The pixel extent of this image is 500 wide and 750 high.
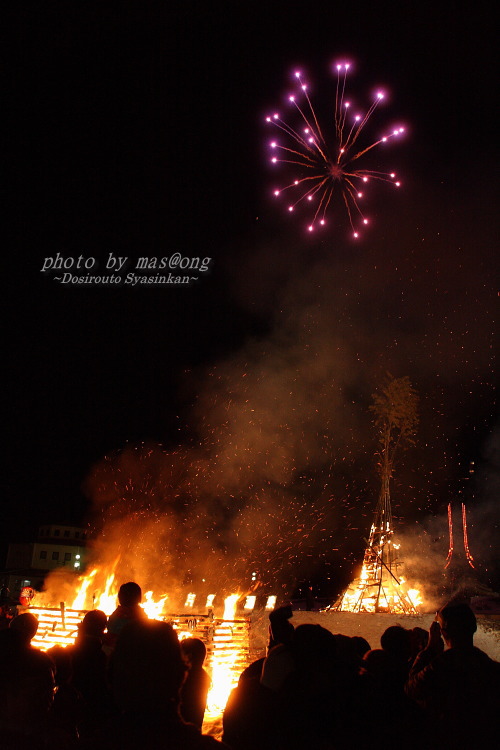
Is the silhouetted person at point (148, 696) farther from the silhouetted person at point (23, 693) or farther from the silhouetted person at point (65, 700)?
the silhouetted person at point (65, 700)

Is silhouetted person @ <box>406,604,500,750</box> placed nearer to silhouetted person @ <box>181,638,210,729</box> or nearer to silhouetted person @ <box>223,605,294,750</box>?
silhouetted person @ <box>223,605,294,750</box>

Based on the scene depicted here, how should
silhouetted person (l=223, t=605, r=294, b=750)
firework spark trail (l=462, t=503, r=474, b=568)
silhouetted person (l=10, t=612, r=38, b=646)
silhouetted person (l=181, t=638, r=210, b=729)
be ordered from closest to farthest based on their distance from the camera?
silhouetted person (l=223, t=605, r=294, b=750), silhouetted person (l=10, t=612, r=38, b=646), silhouetted person (l=181, t=638, r=210, b=729), firework spark trail (l=462, t=503, r=474, b=568)

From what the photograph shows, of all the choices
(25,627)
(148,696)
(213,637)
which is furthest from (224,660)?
(148,696)

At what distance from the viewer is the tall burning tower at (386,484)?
45.5ft

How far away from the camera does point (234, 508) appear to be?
1772cm

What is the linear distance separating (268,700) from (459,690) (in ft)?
2.73

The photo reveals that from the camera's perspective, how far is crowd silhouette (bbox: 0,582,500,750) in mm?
2168

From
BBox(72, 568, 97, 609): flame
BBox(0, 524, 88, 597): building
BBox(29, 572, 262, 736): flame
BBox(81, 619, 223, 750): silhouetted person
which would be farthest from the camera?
BBox(0, 524, 88, 597): building

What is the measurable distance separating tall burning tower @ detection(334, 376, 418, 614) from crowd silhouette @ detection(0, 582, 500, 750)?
1154 cm

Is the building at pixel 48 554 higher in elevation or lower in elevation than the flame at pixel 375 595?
lower

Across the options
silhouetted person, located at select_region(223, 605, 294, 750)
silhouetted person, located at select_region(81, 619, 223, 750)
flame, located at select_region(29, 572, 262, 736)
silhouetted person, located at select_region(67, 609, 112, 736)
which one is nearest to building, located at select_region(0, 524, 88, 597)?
flame, located at select_region(29, 572, 262, 736)

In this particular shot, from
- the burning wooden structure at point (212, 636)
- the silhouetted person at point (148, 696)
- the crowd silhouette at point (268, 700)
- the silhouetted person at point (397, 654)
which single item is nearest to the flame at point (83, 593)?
the burning wooden structure at point (212, 636)

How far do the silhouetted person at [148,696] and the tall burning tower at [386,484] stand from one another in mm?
12319

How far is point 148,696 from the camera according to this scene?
7.05ft
